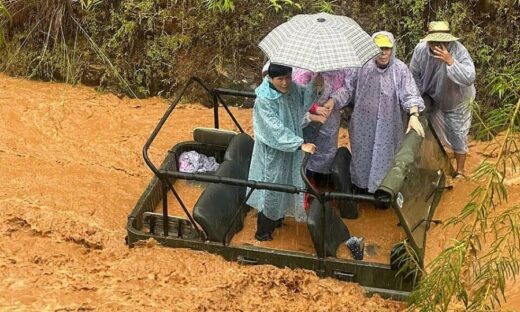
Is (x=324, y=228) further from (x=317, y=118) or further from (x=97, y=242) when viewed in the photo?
(x=97, y=242)

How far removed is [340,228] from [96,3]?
5.07 m

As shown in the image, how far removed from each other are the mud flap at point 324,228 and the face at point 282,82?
0.94 metres

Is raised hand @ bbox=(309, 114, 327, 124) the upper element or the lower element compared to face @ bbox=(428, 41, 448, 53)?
lower

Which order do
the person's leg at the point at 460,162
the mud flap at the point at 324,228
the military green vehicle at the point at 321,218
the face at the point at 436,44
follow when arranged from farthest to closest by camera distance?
the person's leg at the point at 460,162 < the face at the point at 436,44 < the mud flap at the point at 324,228 < the military green vehicle at the point at 321,218

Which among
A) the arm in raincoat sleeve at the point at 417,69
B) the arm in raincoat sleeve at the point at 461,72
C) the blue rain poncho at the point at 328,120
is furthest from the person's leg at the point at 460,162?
the blue rain poncho at the point at 328,120

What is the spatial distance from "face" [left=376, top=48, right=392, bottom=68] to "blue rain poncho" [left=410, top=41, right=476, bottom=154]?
56 centimetres

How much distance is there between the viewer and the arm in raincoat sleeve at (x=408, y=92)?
21.8ft

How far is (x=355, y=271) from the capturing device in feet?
20.4

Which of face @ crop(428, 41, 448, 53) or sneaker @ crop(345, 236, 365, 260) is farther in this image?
face @ crop(428, 41, 448, 53)

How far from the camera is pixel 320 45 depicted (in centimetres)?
622

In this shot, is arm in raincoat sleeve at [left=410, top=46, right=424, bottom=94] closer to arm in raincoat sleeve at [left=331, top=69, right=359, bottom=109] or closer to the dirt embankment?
arm in raincoat sleeve at [left=331, top=69, right=359, bottom=109]

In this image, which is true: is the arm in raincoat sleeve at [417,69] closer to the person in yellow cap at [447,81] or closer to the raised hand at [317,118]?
the person in yellow cap at [447,81]

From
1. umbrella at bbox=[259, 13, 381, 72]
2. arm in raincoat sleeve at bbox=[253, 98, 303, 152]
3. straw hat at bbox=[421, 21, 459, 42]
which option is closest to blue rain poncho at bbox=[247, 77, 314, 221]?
arm in raincoat sleeve at bbox=[253, 98, 303, 152]

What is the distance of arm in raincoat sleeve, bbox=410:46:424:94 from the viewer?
721 centimetres
